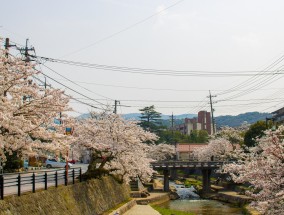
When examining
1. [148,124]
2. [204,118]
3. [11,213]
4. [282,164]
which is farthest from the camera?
[204,118]

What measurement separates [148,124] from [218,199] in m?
54.3

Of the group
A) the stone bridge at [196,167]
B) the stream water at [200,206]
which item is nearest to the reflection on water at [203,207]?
the stream water at [200,206]

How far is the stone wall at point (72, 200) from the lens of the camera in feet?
54.7

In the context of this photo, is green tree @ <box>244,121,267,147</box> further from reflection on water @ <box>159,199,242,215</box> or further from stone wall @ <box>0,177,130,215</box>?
stone wall @ <box>0,177,130,215</box>

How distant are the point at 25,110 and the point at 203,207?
34.3 metres

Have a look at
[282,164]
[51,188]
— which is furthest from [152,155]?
[282,164]

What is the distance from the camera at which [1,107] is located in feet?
44.7

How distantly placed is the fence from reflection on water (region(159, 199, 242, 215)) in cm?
1866

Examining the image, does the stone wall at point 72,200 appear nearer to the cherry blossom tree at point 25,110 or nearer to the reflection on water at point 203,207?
the cherry blossom tree at point 25,110

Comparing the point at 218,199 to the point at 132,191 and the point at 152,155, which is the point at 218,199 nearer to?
the point at 132,191

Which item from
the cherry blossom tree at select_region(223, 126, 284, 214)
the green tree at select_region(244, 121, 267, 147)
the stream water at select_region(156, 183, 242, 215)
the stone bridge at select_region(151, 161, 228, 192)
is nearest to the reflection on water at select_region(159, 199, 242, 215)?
the stream water at select_region(156, 183, 242, 215)

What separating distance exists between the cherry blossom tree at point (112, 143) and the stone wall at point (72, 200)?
1362mm

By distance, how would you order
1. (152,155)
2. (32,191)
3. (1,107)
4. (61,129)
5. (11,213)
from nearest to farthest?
(1,107) < (11,213) < (61,129) < (32,191) < (152,155)

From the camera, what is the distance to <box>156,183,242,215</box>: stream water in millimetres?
40753
